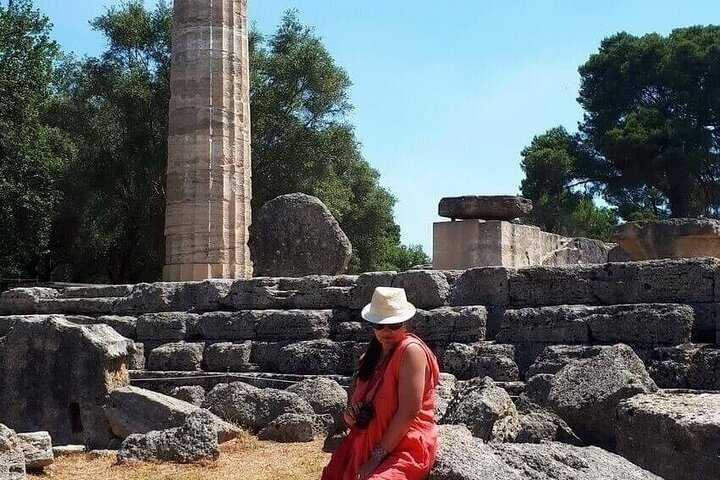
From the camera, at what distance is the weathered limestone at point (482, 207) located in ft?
42.6

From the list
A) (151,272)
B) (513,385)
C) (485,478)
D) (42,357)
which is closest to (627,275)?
(513,385)

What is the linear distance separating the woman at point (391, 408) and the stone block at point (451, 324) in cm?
386

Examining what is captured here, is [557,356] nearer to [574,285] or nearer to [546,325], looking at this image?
[546,325]

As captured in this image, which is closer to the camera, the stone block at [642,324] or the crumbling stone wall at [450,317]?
the stone block at [642,324]

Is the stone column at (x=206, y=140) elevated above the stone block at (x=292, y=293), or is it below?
above

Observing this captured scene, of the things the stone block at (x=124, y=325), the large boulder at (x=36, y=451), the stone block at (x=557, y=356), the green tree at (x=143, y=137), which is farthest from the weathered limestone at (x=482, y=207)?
the green tree at (x=143, y=137)

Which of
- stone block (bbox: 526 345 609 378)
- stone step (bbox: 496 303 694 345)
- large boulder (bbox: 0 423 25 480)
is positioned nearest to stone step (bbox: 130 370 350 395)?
stone step (bbox: 496 303 694 345)

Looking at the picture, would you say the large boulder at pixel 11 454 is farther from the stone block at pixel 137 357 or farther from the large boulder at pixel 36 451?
the stone block at pixel 137 357

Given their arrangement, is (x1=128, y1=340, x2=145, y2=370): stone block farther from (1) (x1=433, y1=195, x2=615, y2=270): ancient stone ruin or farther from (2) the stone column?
(2) the stone column

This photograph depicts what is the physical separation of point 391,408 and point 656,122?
3388 centimetres

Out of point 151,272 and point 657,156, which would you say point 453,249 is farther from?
point 657,156

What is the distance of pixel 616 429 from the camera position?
225 inches

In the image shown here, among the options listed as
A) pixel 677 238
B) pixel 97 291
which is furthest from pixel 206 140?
pixel 677 238

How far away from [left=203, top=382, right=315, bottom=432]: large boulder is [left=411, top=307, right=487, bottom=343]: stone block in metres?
1.43
